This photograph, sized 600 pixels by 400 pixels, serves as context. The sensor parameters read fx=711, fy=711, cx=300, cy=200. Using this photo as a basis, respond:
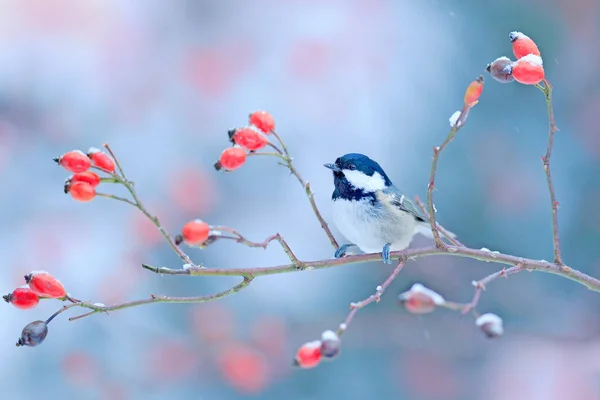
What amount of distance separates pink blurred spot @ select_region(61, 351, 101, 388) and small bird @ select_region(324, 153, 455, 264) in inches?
40.1

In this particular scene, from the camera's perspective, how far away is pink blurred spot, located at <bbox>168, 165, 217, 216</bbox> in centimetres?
195

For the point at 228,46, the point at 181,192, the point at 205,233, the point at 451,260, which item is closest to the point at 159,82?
the point at 228,46

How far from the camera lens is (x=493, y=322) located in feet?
1.70

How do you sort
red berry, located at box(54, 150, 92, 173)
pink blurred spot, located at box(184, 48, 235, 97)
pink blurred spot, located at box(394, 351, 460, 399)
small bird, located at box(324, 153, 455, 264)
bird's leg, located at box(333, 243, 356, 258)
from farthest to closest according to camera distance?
pink blurred spot, located at box(184, 48, 235, 97), pink blurred spot, located at box(394, 351, 460, 399), small bird, located at box(324, 153, 455, 264), bird's leg, located at box(333, 243, 356, 258), red berry, located at box(54, 150, 92, 173)

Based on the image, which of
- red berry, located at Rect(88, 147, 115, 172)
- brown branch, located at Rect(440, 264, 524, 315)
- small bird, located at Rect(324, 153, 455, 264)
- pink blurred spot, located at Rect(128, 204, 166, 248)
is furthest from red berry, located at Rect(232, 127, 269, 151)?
pink blurred spot, located at Rect(128, 204, 166, 248)

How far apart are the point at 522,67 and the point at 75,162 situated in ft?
1.26

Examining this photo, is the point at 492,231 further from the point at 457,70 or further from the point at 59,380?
the point at 59,380

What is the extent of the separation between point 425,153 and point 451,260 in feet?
1.10

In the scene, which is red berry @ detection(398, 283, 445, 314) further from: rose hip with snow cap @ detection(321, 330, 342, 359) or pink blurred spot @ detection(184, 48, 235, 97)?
pink blurred spot @ detection(184, 48, 235, 97)

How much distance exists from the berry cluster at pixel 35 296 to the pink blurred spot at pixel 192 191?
1313mm

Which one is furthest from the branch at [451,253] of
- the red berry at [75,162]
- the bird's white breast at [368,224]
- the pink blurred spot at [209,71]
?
the pink blurred spot at [209,71]

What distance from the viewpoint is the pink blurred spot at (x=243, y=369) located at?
6.19 ft

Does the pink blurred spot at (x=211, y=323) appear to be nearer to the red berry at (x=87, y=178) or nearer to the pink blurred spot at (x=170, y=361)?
the pink blurred spot at (x=170, y=361)

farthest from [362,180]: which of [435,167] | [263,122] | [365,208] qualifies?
[435,167]
